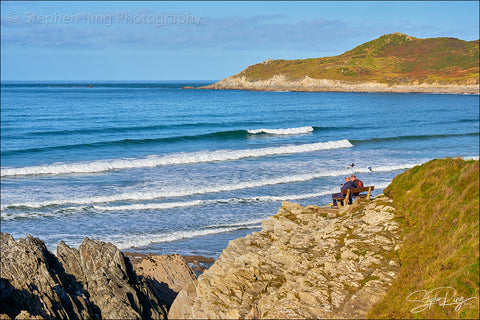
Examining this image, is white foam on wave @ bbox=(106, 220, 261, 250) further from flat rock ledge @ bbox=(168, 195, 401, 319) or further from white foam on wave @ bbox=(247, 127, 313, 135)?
white foam on wave @ bbox=(247, 127, 313, 135)

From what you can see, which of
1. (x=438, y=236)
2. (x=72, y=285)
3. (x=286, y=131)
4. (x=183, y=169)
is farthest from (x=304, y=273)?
(x=286, y=131)

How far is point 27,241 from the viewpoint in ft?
37.0

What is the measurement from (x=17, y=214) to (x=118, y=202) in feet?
15.0

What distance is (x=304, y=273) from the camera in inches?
409

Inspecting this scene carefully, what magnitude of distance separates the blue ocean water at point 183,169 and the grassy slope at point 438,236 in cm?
738

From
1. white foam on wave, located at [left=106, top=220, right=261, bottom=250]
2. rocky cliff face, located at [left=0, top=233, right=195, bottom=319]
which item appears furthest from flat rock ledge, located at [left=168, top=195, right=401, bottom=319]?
white foam on wave, located at [left=106, top=220, right=261, bottom=250]

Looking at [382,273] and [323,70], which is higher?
[323,70]

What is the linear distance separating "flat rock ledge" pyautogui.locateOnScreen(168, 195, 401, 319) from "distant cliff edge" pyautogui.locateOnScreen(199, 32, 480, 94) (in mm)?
143163

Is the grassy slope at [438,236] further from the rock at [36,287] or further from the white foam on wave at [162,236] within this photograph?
the white foam on wave at [162,236]

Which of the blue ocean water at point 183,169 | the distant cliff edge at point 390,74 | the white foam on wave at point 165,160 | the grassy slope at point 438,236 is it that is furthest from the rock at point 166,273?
the distant cliff edge at point 390,74

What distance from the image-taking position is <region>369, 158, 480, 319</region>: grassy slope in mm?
8000

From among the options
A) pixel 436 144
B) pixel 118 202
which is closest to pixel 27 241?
pixel 118 202

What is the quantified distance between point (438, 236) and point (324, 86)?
166055mm

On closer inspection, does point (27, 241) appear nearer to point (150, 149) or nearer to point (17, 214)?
point (17, 214)
